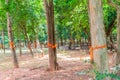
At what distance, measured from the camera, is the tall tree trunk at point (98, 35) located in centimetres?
415

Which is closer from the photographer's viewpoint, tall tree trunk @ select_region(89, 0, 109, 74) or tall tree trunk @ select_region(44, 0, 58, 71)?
tall tree trunk @ select_region(89, 0, 109, 74)

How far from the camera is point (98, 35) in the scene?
420 cm

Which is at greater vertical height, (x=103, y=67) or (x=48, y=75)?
(x=103, y=67)

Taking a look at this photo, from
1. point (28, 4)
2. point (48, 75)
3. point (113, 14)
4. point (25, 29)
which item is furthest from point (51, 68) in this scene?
point (113, 14)

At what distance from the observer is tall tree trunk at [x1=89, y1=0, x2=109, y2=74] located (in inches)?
163

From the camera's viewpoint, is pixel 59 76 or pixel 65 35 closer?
pixel 59 76

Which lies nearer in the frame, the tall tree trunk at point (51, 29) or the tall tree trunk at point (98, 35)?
the tall tree trunk at point (98, 35)

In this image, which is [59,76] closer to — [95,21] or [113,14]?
[95,21]

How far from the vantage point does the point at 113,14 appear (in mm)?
19250

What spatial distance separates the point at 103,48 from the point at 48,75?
5.20 metres

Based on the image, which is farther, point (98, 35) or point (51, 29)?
point (51, 29)

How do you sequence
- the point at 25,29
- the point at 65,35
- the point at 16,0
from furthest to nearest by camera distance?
the point at 65,35
the point at 25,29
the point at 16,0

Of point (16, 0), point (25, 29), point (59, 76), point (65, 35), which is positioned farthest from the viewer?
point (65, 35)

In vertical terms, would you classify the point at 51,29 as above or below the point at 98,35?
below
